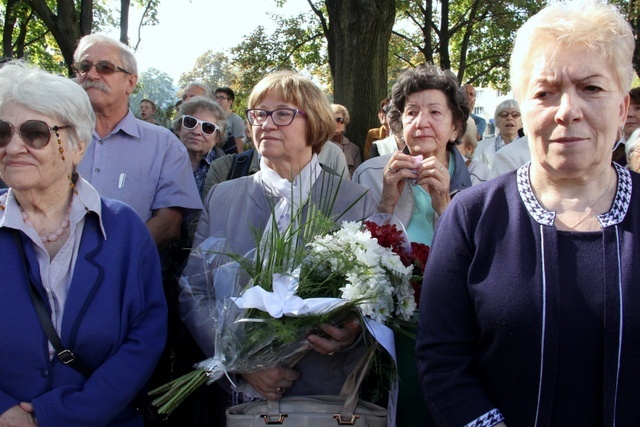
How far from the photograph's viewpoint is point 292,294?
2.32 meters

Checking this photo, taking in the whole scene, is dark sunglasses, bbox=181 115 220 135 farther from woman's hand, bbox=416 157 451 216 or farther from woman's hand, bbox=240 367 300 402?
woman's hand, bbox=240 367 300 402

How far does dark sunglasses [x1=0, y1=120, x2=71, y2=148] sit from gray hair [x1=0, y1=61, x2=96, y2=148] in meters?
0.05

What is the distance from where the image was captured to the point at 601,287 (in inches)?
71.5

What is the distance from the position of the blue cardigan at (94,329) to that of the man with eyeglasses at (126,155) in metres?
0.84

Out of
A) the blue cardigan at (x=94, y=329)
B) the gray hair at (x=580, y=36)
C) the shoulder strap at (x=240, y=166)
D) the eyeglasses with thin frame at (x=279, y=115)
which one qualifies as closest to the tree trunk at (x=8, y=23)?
the shoulder strap at (x=240, y=166)

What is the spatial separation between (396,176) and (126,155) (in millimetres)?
1643

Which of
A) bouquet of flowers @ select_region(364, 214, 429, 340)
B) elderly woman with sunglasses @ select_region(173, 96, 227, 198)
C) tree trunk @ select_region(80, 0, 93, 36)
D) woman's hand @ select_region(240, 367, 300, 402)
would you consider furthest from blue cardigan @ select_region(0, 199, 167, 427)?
tree trunk @ select_region(80, 0, 93, 36)

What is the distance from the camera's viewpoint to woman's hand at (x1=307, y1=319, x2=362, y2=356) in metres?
2.40

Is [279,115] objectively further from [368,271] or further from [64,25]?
[64,25]

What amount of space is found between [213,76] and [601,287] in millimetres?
65791

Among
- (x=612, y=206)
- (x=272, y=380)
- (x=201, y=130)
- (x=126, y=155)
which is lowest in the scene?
(x=272, y=380)

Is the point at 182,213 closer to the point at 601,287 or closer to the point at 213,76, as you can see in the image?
the point at 601,287

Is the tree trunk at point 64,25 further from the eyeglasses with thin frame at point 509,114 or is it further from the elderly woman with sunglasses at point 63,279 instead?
the elderly woman with sunglasses at point 63,279

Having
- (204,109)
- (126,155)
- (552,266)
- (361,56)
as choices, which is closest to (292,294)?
(552,266)
